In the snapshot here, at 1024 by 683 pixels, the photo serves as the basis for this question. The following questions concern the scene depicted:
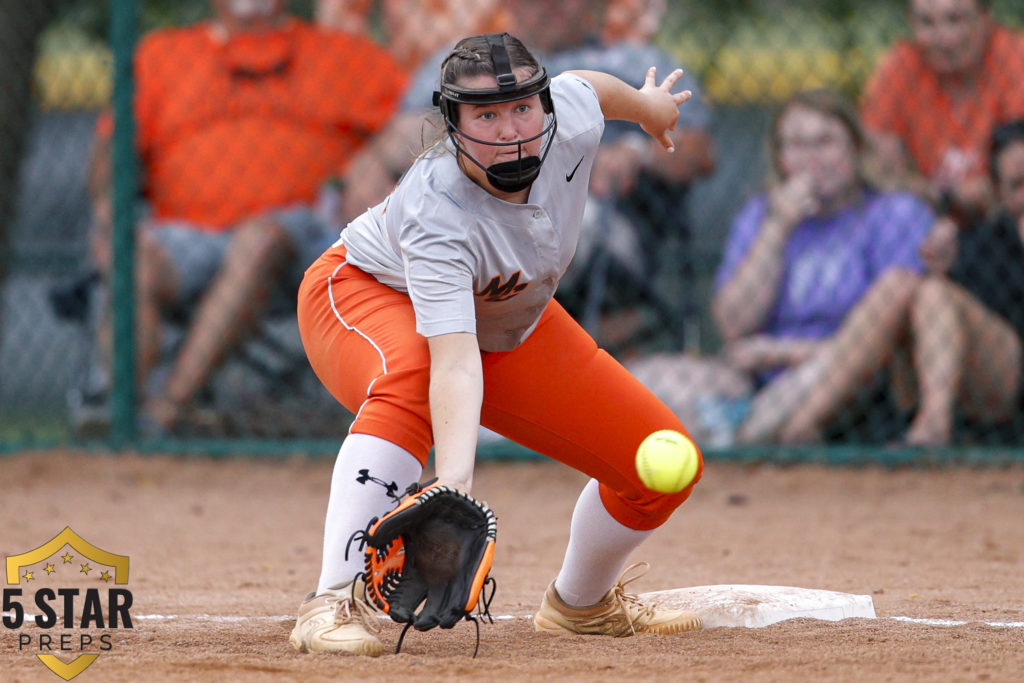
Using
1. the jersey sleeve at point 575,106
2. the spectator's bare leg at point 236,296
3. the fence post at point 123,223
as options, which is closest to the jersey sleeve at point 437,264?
the jersey sleeve at point 575,106

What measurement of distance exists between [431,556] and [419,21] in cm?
446

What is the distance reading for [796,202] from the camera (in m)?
5.55

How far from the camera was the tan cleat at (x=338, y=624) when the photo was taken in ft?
8.59

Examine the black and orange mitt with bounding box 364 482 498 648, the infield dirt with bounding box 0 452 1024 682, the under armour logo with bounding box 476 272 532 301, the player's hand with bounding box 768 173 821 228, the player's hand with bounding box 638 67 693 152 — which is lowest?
the infield dirt with bounding box 0 452 1024 682

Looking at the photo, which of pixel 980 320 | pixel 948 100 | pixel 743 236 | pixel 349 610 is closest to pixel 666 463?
pixel 349 610

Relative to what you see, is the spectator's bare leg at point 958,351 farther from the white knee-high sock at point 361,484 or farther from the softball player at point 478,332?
the white knee-high sock at point 361,484

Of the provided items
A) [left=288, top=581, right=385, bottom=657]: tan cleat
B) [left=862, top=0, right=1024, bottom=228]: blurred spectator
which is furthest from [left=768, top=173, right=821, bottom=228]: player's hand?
[left=288, top=581, right=385, bottom=657]: tan cleat

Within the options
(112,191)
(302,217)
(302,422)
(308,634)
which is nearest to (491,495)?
(302,422)

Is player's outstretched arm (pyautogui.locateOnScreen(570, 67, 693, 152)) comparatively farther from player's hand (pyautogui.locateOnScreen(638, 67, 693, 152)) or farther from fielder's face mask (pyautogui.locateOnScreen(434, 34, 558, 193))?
fielder's face mask (pyautogui.locateOnScreen(434, 34, 558, 193))

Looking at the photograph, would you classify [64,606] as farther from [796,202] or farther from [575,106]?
[796,202]

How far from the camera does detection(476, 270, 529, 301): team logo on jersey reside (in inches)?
106

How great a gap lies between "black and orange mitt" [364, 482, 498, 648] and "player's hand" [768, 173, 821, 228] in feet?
11.1

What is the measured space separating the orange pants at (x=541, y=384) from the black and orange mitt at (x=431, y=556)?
0.25 meters

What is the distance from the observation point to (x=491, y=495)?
551 centimetres
